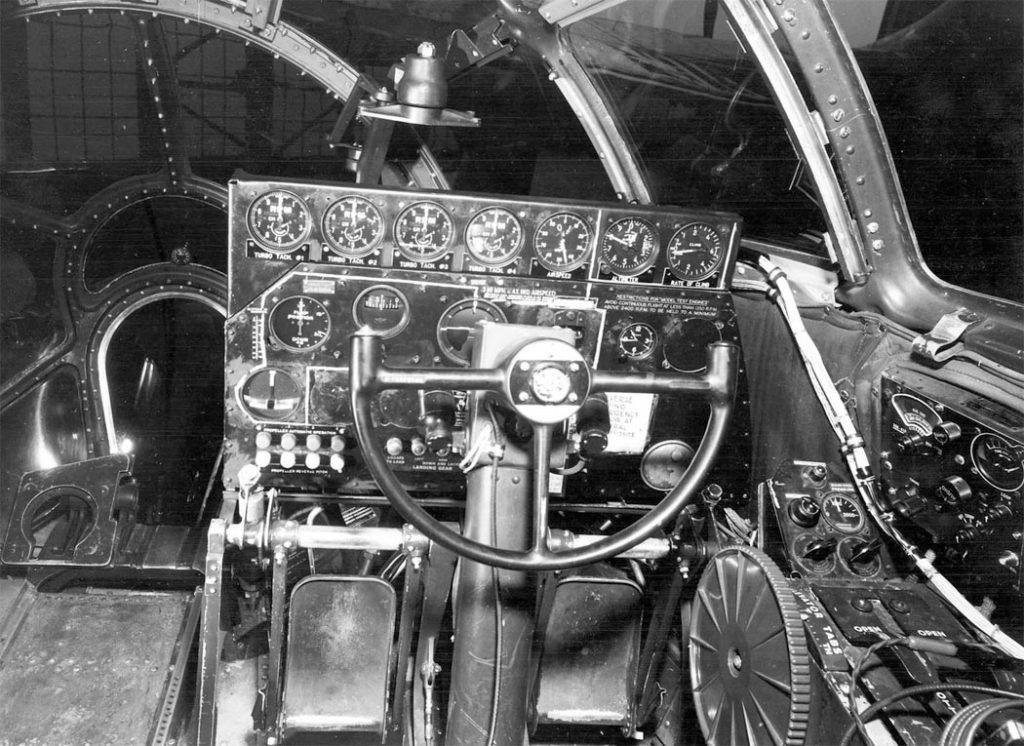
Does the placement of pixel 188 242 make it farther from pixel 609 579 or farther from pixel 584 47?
pixel 609 579

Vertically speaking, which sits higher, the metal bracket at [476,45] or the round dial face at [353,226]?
the metal bracket at [476,45]

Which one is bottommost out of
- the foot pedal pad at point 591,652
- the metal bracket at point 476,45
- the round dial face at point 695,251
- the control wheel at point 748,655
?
the foot pedal pad at point 591,652

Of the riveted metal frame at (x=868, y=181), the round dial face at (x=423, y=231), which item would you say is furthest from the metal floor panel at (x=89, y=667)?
the riveted metal frame at (x=868, y=181)

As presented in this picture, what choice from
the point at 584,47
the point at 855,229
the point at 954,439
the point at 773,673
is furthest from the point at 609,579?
the point at 584,47

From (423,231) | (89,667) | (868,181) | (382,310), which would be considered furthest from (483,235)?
(89,667)

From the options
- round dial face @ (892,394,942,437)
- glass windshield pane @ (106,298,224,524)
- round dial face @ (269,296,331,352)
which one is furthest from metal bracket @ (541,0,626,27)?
glass windshield pane @ (106,298,224,524)

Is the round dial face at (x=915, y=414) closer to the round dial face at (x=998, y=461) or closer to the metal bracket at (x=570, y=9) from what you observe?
the round dial face at (x=998, y=461)

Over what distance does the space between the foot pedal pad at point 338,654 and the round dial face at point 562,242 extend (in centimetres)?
110

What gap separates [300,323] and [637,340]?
41.9 inches

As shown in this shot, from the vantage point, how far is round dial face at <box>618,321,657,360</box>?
→ 8.95 ft

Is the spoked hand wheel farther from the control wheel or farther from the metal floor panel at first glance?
the metal floor panel

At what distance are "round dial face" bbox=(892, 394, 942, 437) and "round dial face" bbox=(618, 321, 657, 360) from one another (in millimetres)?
765

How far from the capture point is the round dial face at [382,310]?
2594 millimetres

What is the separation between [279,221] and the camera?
2537mm
